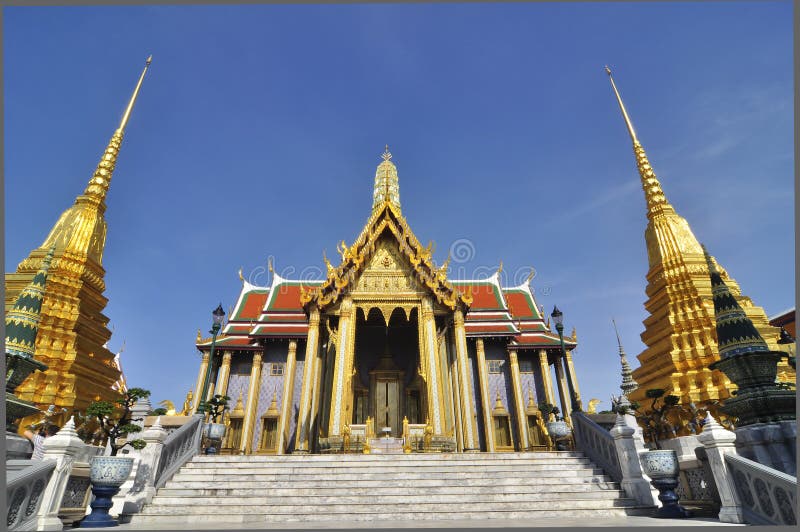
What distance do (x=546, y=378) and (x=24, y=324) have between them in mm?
19630

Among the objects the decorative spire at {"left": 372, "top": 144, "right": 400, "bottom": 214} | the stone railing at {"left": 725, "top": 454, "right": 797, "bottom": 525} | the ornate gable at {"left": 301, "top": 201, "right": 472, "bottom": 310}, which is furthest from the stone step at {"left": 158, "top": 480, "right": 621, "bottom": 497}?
the decorative spire at {"left": 372, "top": 144, "right": 400, "bottom": 214}

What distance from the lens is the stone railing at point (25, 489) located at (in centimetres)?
470

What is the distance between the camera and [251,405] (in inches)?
755

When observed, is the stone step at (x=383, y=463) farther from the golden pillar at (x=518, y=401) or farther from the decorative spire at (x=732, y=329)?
the golden pillar at (x=518, y=401)

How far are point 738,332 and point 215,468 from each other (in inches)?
435

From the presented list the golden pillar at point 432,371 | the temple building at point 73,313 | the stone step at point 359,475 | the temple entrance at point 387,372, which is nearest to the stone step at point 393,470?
the stone step at point 359,475

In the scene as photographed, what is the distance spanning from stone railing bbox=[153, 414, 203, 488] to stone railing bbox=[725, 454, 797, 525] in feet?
33.1

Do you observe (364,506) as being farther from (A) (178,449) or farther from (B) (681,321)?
(B) (681,321)

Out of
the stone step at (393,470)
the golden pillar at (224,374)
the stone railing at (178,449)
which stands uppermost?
the golden pillar at (224,374)

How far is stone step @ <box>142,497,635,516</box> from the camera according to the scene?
286 inches

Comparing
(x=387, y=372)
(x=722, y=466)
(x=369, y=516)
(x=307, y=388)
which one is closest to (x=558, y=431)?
(x=722, y=466)

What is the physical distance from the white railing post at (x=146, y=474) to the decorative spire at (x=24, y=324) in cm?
281

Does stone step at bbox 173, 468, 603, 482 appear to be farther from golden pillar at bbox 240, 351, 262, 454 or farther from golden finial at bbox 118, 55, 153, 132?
golden finial at bbox 118, 55, 153, 132

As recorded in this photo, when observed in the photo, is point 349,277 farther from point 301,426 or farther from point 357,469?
point 357,469
